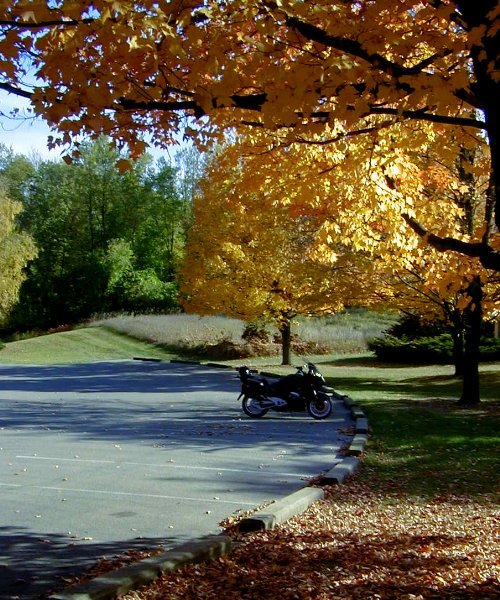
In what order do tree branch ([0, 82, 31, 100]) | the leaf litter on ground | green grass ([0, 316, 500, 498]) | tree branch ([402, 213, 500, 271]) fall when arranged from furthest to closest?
green grass ([0, 316, 500, 498]) → tree branch ([402, 213, 500, 271]) → tree branch ([0, 82, 31, 100]) → the leaf litter on ground

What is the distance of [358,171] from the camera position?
329 inches

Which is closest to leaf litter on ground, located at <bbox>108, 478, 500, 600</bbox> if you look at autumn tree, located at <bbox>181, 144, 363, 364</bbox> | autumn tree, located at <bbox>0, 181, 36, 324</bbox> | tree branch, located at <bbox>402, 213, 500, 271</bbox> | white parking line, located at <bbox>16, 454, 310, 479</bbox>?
white parking line, located at <bbox>16, 454, 310, 479</bbox>

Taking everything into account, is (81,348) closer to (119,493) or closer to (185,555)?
(119,493)

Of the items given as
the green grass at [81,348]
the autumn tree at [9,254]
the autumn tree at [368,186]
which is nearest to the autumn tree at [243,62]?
the autumn tree at [368,186]

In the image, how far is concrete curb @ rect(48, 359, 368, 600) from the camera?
4.17 metres

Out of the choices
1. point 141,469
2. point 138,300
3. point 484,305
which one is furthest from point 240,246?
point 138,300

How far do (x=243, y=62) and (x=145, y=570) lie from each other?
386 centimetres

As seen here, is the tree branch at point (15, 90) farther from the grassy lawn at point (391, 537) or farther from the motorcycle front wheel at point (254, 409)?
the motorcycle front wheel at point (254, 409)

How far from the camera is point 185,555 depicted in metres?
4.98

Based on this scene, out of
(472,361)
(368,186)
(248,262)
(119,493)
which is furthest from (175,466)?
(248,262)

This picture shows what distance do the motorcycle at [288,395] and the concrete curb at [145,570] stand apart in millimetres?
9005

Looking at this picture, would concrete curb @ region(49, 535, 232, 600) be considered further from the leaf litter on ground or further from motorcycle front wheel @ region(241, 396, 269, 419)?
motorcycle front wheel @ region(241, 396, 269, 419)

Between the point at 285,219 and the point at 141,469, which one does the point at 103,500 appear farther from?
the point at 285,219

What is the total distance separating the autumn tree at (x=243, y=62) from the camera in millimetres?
4699
